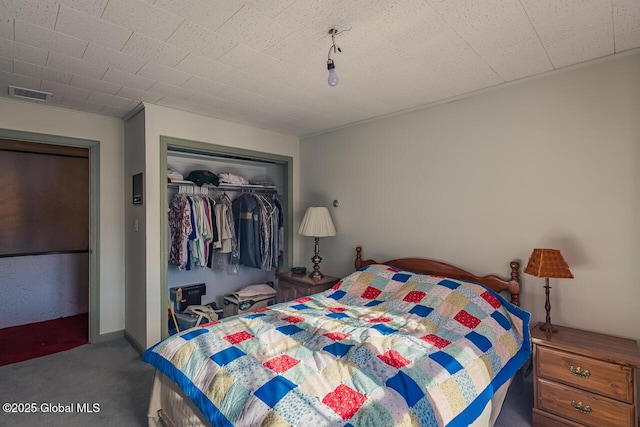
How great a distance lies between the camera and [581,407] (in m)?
1.84

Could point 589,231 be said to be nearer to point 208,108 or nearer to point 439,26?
point 439,26

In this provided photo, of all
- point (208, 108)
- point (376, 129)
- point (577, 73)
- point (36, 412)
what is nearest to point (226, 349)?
point (36, 412)

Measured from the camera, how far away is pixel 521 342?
7.02 feet

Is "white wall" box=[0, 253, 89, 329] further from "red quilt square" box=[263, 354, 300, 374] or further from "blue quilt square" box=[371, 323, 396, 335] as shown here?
"blue quilt square" box=[371, 323, 396, 335]

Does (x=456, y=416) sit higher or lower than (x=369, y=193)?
lower

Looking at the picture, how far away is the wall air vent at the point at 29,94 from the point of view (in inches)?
99.6

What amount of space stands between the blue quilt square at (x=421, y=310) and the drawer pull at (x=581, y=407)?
888 millimetres

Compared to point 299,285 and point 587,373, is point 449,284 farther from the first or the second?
point 299,285

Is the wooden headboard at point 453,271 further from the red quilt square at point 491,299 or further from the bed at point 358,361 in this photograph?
the red quilt square at point 491,299

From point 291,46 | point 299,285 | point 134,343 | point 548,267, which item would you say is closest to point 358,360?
point 548,267

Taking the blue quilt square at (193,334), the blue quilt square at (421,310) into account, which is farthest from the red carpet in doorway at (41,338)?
the blue quilt square at (421,310)

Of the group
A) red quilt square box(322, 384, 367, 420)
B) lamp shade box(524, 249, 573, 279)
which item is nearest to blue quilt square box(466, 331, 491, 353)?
lamp shade box(524, 249, 573, 279)

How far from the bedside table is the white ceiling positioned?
1770 millimetres

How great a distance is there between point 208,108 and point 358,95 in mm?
1385
